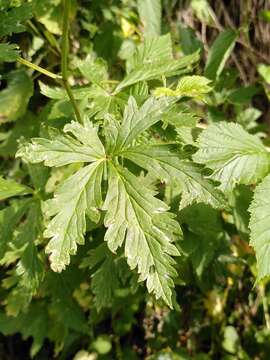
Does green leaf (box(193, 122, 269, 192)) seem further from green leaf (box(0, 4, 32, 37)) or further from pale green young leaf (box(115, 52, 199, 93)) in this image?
green leaf (box(0, 4, 32, 37))

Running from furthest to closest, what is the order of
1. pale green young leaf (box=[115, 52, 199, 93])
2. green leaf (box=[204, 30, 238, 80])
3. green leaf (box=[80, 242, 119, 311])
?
green leaf (box=[204, 30, 238, 80]), green leaf (box=[80, 242, 119, 311]), pale green young leaf (box=[115, 52, 199, 93])

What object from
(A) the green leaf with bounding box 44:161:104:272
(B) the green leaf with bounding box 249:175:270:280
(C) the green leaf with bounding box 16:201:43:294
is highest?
(A) the green leaf with bounding box 44:161:104:272

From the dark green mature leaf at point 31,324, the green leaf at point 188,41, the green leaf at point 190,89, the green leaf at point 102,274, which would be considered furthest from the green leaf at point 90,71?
the dark green mature leaf at point 31,324

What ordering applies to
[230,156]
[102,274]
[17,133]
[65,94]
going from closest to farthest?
1. [230,156]
2. [65,94]
3. [102,274]
4. [17,133]

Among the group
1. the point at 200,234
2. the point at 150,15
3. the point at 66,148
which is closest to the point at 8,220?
the point at 66,148

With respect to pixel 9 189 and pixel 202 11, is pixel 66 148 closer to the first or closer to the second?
pixel 9 189

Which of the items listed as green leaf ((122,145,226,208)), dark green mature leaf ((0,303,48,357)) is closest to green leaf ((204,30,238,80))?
green leaf ((122,145,226,208))

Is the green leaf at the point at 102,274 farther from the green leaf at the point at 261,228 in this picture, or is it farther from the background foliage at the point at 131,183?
the green leaf at the point at 261,228
